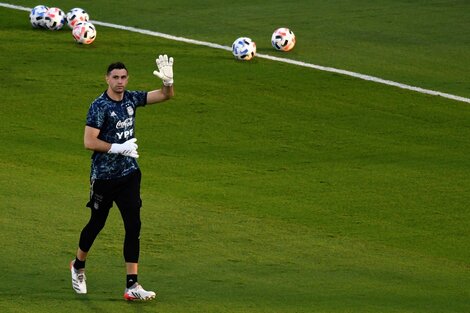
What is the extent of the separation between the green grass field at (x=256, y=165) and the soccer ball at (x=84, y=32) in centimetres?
34

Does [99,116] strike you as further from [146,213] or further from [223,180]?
[223,180]

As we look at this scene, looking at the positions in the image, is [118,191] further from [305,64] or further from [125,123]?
[305,64]

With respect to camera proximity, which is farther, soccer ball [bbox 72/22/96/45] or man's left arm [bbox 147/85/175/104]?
soccer ball [bbox 72/22/96/45]

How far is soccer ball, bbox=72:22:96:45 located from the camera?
28.4m

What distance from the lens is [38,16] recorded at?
97.6 feet

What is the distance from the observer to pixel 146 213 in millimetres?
17375

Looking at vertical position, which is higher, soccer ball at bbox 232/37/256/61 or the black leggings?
soccer ball at bbox 232/37/256/61

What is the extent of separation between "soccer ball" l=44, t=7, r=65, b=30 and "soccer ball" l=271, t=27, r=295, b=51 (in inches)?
207

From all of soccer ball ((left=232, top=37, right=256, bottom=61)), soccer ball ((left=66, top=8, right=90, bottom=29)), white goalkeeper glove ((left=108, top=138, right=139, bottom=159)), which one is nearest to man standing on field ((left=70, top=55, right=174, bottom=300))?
white goalkeeper glove ((left=108, top=138, right=139, bottom=159))

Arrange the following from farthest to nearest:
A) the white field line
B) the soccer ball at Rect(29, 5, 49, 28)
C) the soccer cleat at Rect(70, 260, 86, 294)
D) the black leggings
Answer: the soccer ball at Rect(29, 5, 49, 28)
the white field line
the soccer cleat at Rect(70, 260, 86, 294)
the black leggings

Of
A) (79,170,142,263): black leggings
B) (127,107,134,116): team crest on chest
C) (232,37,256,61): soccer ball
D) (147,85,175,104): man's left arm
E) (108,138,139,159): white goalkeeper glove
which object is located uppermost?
(147,85,175,104): man's left arm

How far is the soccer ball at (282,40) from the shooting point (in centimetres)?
2869

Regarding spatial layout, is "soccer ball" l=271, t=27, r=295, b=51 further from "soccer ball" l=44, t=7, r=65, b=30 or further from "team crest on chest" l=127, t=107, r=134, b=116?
"team crest on chest" l=127, t=107, r=134, b=116

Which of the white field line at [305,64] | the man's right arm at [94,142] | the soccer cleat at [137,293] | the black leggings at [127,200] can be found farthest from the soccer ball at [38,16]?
the soccer cleat at [137,293]
